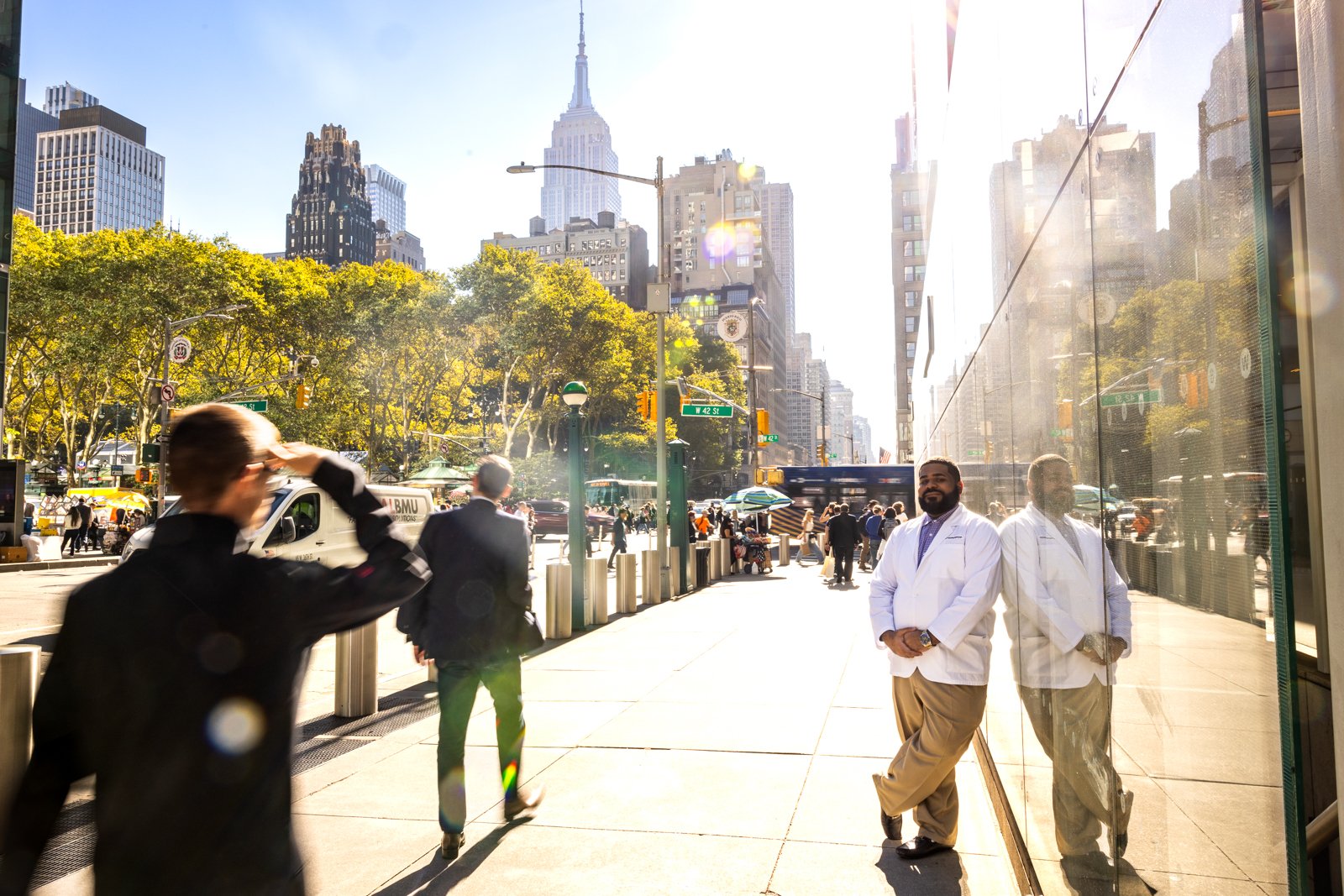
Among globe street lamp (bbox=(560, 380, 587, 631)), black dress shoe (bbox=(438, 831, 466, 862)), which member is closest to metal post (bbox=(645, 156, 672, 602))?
globe street lamp (bbox=(560, 380, 587, 631))

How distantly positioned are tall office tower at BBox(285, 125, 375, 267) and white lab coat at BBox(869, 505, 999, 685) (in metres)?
178

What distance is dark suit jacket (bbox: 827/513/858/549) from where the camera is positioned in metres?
20.0

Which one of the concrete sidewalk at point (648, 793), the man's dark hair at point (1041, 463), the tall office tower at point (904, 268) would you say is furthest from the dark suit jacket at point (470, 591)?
the tall office tower at point (904, 268)

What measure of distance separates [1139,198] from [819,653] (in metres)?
8.71

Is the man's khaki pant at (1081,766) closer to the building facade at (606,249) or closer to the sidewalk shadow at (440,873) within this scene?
the sidewalk shadow at (440,873)

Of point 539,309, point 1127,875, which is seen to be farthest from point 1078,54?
point 539,309

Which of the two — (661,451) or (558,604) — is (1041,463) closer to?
(558,604)

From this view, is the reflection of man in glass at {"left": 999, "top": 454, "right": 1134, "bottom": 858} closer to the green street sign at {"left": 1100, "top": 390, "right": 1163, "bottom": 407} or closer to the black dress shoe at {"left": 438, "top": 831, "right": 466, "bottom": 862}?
Result: the green street sign at {"left": 1100, "top": 390, "right": 1163, "bottom": 407}

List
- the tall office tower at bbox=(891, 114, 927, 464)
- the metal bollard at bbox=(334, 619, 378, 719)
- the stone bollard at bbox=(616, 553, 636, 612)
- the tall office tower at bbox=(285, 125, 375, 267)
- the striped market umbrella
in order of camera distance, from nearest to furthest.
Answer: the metal bollard at bbox=(334, 619, 378, 719)
the stone bollard at bbox=(616, 553, 636, 612)
the striped market umbrella
the tall office tower at bbox=(891, 114, 927, 464)
the tall office tower at bbox=(285, 125, 375, 267)

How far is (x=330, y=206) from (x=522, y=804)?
184m

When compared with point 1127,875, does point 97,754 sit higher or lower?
higher

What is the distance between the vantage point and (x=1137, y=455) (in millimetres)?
2242

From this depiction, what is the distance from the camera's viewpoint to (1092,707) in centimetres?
288

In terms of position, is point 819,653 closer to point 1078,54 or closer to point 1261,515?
point 1078,54
